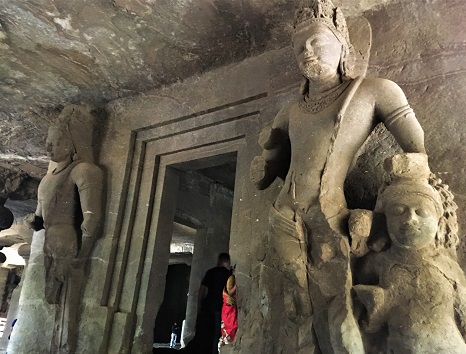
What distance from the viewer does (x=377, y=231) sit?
76.5 inches

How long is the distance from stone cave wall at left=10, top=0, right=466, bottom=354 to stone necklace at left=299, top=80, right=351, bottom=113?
18.1 inches

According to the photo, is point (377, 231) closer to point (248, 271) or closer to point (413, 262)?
point (413, 262)

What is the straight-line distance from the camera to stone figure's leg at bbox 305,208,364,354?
186 centimetres

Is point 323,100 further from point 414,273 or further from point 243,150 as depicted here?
point 243,150

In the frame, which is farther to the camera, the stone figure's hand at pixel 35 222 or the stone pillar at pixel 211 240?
the stone pillar at pixel 211 240

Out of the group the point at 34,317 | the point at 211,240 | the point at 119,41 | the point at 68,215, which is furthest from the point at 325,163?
the point at 211,240

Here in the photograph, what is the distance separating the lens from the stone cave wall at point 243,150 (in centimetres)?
240

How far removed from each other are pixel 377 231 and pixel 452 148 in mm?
787

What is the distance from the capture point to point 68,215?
13.1 ft

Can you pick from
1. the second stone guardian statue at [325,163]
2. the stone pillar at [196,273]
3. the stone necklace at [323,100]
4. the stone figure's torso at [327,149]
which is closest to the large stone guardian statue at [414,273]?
the second stone guardian statue at [325,163]

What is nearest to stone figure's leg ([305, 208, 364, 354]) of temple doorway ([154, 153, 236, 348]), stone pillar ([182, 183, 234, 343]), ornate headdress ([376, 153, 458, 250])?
ornate headdress ([376, 153, 458, 250])

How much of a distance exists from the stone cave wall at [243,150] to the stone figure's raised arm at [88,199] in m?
0.11

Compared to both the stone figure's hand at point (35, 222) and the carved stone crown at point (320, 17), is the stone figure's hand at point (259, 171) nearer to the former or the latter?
the carved stone crown at point (320, 17)

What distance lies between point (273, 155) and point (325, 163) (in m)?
0.44
